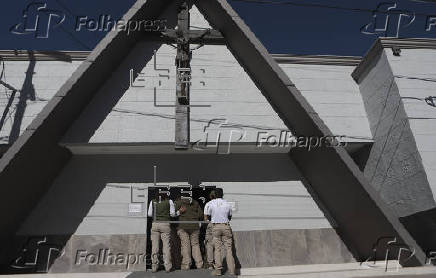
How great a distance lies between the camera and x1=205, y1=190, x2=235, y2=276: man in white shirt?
25.3 ft

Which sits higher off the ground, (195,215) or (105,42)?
(105,42)

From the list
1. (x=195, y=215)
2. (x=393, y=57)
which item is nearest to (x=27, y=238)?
(x=195, y=215)

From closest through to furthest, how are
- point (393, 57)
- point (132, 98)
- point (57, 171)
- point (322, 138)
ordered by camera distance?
1. point (322, 138)
2. point (57, 171)
3. point (132, 98)
4. point (393, 57)

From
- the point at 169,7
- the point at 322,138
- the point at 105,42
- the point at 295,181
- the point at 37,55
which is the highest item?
the point at 169,7

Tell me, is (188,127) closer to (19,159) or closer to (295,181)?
(295,181)

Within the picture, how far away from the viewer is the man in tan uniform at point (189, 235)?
8.41m

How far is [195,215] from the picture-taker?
349 inches

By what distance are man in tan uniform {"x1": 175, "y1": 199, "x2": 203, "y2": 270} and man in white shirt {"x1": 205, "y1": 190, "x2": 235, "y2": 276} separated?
0.44m

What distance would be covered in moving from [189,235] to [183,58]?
5.80m

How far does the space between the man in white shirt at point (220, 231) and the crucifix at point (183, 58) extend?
244 centimetres

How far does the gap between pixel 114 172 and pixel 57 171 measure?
1643 mm

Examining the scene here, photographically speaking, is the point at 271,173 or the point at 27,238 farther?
the point at 271,173

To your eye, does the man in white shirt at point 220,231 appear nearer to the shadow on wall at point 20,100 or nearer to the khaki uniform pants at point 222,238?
the khaki uniform pants at point 222,238

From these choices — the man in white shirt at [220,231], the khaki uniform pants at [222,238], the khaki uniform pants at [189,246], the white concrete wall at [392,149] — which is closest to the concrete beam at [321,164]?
the white concrete wall at [392,149]
